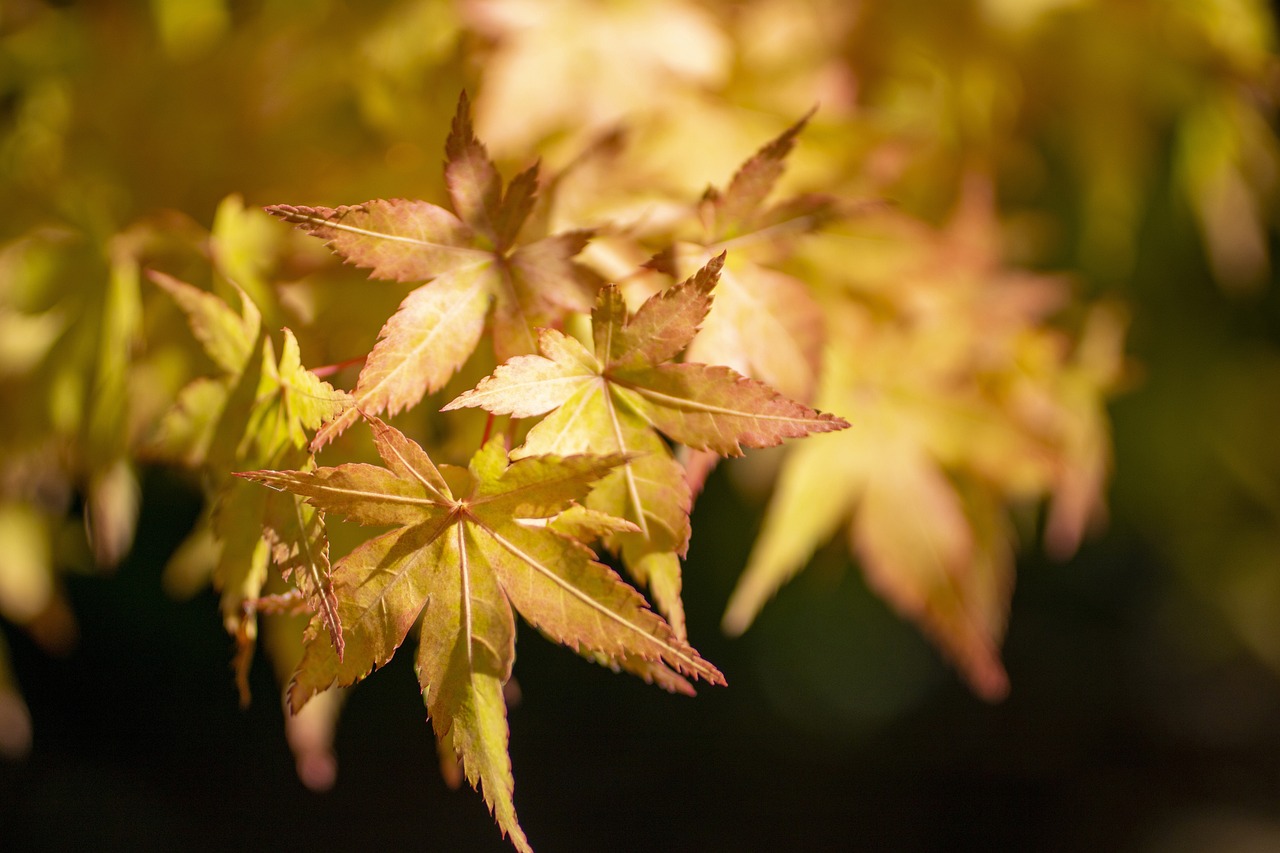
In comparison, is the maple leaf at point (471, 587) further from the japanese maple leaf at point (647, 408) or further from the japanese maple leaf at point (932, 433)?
the japanese maple leaf at point (932, 433)

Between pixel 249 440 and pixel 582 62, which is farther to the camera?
pixel 582 62

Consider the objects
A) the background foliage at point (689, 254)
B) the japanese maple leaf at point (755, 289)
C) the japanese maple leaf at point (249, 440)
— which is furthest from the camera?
the background foliage at point (689, 254)

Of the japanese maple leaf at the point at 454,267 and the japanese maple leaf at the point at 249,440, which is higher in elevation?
the japanese maple leaf at the point at 454,267

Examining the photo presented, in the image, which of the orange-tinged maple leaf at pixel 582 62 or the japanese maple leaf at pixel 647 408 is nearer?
the japanese maple leaf at pixel 647 408

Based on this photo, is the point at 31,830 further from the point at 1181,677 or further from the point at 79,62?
the point at 1181,677

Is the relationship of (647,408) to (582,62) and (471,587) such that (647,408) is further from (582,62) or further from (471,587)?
(582,62)

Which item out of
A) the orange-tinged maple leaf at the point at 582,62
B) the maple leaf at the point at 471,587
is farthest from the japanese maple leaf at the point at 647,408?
the orange-tinged maple leaf at the point at 582,62

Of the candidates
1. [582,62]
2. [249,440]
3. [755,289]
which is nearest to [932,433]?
[755,289]
